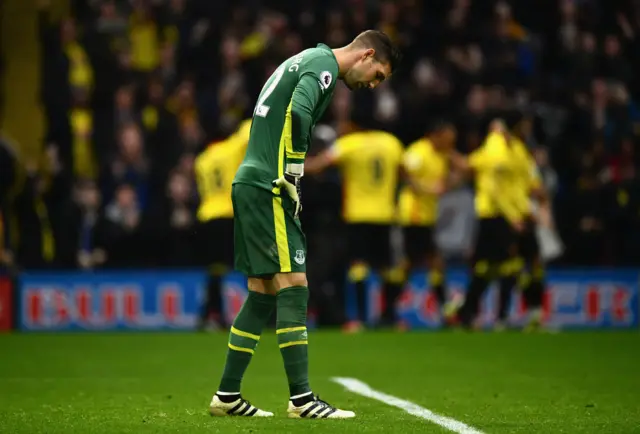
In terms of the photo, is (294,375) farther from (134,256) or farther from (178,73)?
(178,73)

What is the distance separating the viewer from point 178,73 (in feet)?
62.1

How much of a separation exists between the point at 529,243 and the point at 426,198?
1.52 meters

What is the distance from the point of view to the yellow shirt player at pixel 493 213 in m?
15.4

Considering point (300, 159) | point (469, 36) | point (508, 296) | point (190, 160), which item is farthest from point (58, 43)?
point (300, 159)

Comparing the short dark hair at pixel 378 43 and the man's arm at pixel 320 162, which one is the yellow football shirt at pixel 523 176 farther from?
the short dark hair at pixel 378 43

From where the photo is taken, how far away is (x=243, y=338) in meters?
6.93

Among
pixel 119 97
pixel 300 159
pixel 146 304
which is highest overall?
pixel 119 97

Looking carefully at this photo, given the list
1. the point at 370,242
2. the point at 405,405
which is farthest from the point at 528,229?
the point at 405,405

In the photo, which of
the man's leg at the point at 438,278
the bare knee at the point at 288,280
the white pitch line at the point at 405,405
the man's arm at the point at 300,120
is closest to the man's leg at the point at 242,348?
the bare knee at the point at 288,280

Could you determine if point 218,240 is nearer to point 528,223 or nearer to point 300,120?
point 528,223

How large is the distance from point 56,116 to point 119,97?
101 cm

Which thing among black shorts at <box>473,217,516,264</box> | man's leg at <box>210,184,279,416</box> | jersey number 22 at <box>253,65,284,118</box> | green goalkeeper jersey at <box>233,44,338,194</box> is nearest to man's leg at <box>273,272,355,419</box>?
man's leg at <box>210,184,279,416</box>

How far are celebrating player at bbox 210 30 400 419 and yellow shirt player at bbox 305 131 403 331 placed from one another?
8.25 meters

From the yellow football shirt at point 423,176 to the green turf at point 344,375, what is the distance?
6.50ft
